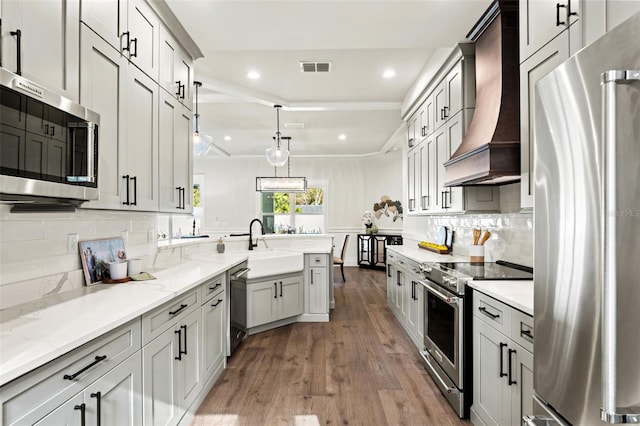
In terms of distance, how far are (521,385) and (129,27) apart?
295 centimetres

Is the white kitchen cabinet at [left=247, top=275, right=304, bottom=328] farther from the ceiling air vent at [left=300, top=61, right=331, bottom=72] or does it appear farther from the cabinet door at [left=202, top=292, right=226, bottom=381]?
the ceiling air vent at [left=300, top=61, right=331, bottom=72]

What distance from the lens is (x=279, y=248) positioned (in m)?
4.90

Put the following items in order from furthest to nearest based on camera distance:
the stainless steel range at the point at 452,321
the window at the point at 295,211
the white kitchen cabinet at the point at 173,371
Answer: the window at the point at 295,211, the stainless steel range at the point at 452,321, the white kitchen cabinet at the point at 173,371

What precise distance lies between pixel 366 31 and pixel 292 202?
683cm

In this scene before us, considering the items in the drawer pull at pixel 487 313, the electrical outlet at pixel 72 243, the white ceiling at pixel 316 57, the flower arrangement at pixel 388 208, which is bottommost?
the drawer pull at pixel 487 313

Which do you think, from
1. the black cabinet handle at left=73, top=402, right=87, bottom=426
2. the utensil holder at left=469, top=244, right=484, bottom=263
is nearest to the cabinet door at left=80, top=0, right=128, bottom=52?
the black cabinet handle at left=73, top=402, right=87, bottom=426

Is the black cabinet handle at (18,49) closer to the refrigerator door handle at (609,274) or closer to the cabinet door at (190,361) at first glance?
the cabinet door at (190,361)

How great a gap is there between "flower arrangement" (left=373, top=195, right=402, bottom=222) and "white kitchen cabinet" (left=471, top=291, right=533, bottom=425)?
6661 mm

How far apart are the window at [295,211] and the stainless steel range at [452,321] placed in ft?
21.3

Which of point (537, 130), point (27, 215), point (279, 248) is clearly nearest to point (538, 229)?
point (537, 130)

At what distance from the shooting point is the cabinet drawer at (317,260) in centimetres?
458

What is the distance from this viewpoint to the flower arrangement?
29.0 ft

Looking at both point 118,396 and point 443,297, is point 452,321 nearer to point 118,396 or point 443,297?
point 443,297

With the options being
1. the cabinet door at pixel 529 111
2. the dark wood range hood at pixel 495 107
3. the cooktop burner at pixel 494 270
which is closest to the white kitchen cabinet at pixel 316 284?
the cooktop burner at pixel 494 270
